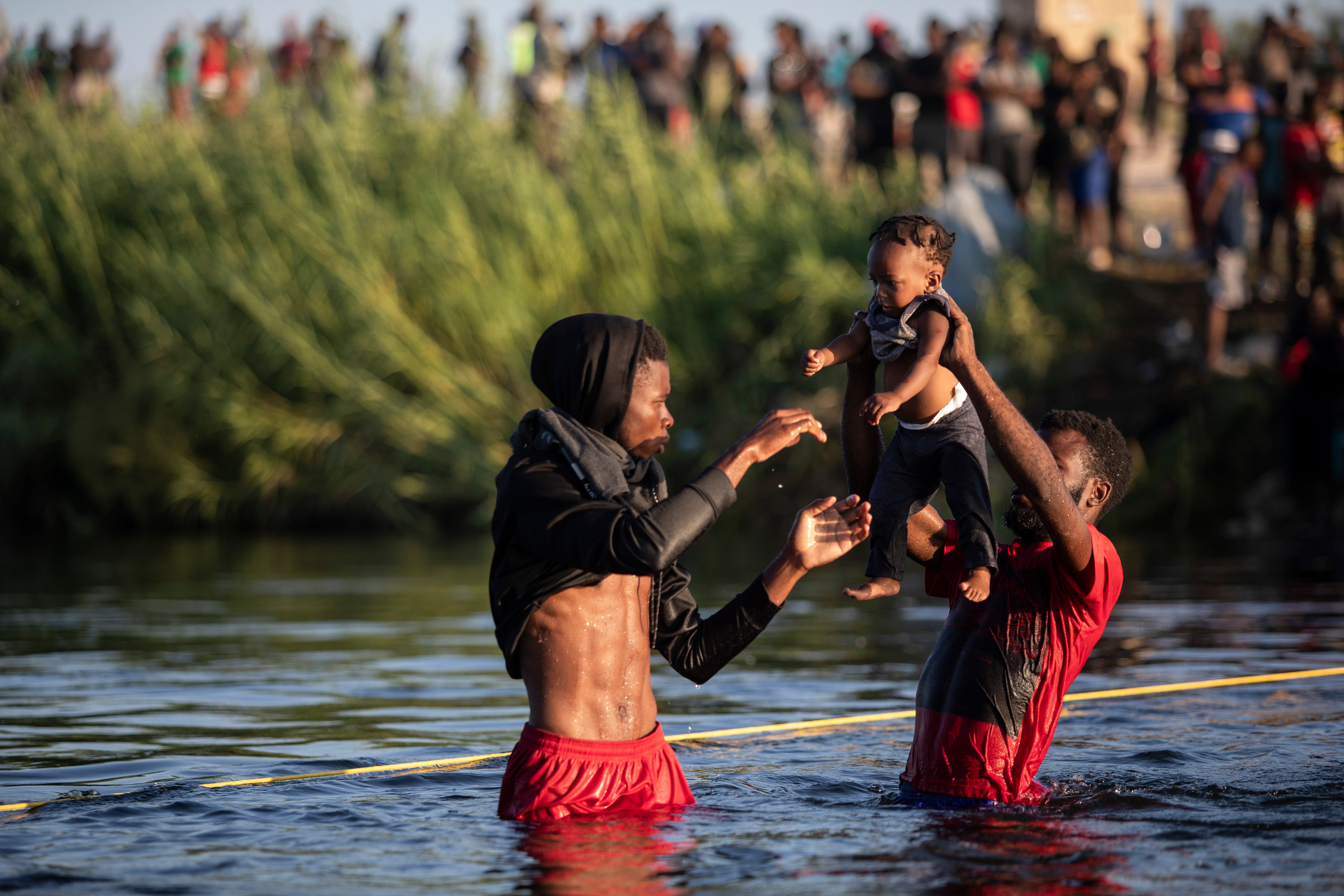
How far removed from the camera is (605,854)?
4539mm

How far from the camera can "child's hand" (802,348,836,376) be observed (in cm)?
462

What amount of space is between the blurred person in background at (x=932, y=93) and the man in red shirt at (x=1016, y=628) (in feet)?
41.4

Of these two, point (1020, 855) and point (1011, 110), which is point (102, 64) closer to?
point (1011, 110)

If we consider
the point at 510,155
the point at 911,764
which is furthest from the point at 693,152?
the point at 911,764

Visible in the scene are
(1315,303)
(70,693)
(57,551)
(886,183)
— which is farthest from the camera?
(886,183)

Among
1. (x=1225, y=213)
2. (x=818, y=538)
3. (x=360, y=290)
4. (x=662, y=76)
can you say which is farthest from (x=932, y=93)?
(x=818, y=538)

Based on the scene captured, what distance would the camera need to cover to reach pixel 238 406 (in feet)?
67.0

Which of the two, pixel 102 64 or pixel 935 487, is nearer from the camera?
pixel 935 487

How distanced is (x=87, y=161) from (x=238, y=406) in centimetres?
423

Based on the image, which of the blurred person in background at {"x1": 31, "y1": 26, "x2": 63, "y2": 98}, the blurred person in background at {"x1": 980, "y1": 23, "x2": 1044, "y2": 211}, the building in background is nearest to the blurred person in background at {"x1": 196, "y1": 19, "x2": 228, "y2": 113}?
the blurred person in background at {"x1": 31, "y1": 26, "x2": 63, "y2": 98}

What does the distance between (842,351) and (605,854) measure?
1522mm

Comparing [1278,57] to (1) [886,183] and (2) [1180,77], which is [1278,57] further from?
(1) [886,183]

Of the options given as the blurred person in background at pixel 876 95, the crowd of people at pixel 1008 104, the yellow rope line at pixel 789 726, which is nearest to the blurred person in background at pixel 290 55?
the crowd of people at pixel 1008 104

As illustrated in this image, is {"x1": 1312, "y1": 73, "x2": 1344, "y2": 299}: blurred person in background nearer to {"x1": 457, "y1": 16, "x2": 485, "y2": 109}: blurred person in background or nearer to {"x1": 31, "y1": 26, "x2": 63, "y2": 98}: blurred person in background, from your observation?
{"x1": 457, "y1": 16, "x2": 485, "y2": 109}: blurred person in background
